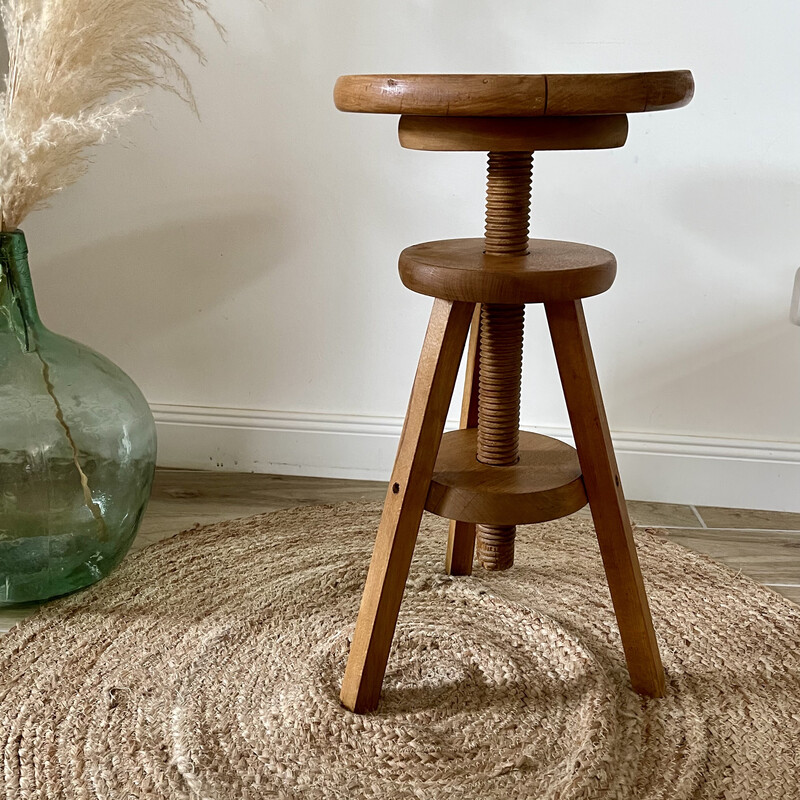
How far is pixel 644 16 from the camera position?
1.42 metres

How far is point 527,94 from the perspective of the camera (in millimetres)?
819

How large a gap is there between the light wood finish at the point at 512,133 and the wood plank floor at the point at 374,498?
29.6 inches

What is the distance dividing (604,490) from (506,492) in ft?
0.35

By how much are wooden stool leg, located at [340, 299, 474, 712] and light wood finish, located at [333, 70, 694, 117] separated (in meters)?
0.20

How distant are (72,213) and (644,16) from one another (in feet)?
3.35

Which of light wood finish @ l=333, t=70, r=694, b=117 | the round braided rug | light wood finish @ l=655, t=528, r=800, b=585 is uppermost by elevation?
light wood finish @ l=333, t=70, r=694, b=117

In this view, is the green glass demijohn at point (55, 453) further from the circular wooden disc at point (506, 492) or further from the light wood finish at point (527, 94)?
the light wood finish at point (527, 94)

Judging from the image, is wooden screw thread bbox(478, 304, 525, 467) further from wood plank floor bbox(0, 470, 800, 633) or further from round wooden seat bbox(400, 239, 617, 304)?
wood plank floor bbox(0, 470, 800, 633)

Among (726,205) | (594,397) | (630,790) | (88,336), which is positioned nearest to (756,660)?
(630,790)

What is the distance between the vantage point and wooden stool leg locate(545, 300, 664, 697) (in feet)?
3.18

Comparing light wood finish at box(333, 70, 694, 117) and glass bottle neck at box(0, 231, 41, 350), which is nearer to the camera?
light wood finish at box(333, 70, 694, 117)

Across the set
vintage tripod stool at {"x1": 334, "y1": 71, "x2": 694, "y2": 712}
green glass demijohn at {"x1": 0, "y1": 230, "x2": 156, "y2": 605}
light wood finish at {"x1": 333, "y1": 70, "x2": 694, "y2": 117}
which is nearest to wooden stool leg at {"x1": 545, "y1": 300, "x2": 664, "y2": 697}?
vintage tripod stool at {"x1": 334, "y1": 71, "x2": 694, "y2": 712}

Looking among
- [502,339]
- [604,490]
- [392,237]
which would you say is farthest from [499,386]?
[392,237]

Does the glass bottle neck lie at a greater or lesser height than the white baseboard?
greater
